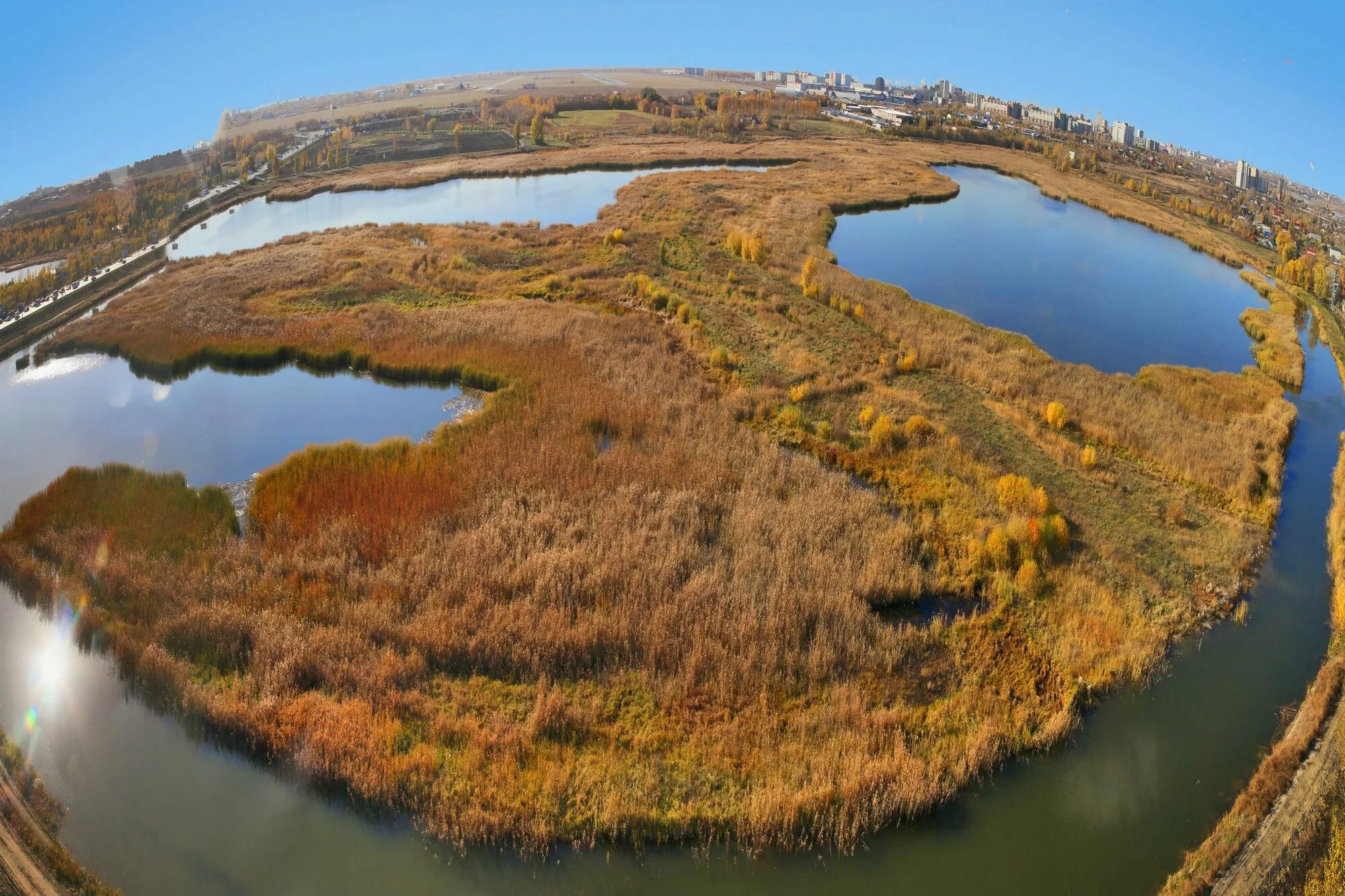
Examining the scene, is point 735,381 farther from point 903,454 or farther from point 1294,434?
point 1294,434

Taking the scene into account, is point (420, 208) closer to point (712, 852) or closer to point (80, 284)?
point (80, 284)

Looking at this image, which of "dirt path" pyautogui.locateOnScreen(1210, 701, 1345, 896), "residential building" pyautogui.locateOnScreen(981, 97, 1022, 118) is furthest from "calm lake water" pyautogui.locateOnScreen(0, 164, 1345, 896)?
"residential building" pyautogui.locateOnScreen(981, 97, 1022, 118)

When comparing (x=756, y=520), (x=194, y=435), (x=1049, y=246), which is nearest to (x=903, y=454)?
Result: (x=756, y=520)

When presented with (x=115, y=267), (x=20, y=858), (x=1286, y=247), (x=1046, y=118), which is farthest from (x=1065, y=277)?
(x=1046, y=118)

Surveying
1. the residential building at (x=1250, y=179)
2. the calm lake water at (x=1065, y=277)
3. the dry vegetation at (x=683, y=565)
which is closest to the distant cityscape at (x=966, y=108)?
the residential building at (x=1250, y=179)

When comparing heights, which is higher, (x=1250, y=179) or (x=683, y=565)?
(x=1250, y=179)

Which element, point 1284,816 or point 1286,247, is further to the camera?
point 1286,247

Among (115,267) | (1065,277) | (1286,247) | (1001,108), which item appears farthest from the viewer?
(1001,108)
